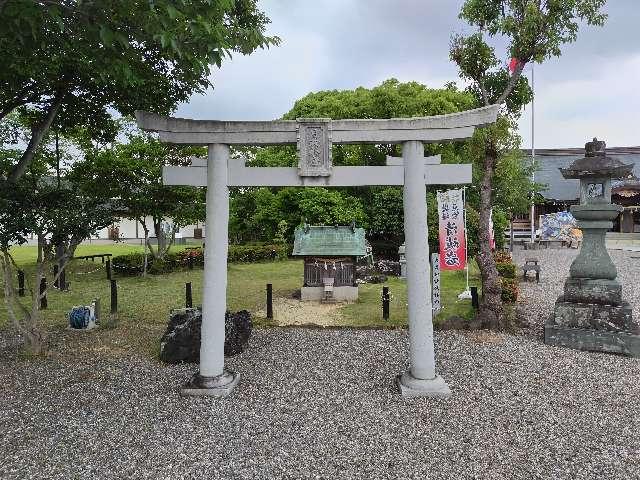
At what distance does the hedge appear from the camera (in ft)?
64.0

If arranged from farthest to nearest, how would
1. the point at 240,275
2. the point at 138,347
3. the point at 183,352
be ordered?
the point at 240,275 < the point at 138,347 < the point at 183,352

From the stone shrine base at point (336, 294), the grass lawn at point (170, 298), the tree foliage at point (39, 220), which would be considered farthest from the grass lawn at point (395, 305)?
→ the tree foliage at point (39, 220)

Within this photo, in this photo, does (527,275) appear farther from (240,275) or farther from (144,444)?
(144,444)

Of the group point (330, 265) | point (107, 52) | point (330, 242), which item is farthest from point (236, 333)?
point (330, 242)

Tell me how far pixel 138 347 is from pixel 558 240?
104ft

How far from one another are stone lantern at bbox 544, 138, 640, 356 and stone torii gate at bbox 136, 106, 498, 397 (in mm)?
4217

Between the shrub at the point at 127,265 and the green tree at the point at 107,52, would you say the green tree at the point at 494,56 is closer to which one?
the green tree at the point at 107,52

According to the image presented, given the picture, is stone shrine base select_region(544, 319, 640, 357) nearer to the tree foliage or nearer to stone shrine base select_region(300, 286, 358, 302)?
stone shrine base select_region(300, 286, 358, 302)

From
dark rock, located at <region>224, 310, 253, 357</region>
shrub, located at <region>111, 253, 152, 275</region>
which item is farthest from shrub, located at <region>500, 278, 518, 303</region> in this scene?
shrub, located at <region>111, 253, 152, 275</region>

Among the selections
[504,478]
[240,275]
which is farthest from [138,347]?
[240,275]

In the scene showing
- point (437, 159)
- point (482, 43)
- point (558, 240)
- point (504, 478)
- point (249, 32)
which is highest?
point (482, 43)

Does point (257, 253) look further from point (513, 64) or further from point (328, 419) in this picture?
point (328, 419)

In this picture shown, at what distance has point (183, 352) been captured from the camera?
26.0ft

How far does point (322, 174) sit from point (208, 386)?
3790 millimetres
